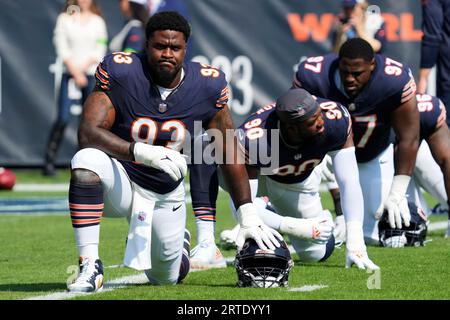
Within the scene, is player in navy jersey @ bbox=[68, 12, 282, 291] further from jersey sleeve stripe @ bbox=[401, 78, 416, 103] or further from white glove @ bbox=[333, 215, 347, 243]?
white glove @ bbox=[333, 215, 347, 243]

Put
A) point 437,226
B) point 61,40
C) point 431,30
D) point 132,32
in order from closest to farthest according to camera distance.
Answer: point 437,226 → point 431,30 → point 132,32 → point 61,40

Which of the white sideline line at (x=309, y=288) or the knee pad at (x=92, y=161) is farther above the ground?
the knee pad at (x=92, y=161)

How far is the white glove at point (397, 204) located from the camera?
6.64 m

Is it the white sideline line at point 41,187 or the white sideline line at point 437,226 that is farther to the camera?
the white sideline line at point 41,187

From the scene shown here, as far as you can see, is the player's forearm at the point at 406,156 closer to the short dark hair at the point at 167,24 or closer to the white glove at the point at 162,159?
the short dark hair at the point at 167,24

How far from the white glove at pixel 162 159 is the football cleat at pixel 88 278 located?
1.62ft

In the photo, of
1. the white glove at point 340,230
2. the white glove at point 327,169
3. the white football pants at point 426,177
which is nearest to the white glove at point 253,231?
the white glove at point 327,169

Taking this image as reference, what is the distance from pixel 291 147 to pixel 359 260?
0.72m

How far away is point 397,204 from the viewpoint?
21.9ft

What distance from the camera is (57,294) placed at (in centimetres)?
482

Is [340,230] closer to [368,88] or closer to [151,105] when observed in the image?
[368,88]

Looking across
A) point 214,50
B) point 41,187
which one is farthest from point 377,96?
point 214,50

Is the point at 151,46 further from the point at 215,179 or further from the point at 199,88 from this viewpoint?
the point at 215,179
